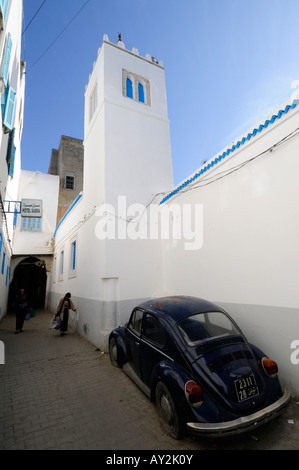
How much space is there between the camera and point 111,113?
8273 mm

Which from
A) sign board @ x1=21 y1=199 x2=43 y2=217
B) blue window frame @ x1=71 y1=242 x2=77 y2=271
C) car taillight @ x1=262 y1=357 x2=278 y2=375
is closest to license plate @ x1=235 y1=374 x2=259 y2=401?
car taillight @ x1=262 y1=357 x2=278 y2=375

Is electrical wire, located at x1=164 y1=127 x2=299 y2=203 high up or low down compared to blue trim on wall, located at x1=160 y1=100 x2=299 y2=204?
down

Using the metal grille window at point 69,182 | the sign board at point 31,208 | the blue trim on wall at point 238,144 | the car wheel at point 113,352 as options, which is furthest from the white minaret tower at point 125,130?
the metal grille window at point 69,182

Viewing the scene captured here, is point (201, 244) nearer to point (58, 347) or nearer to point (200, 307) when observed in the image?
point (200, 307)

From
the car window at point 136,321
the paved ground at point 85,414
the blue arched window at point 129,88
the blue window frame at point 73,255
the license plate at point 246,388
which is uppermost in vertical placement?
the blue arched window at point 129,88

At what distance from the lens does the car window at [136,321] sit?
4375mm

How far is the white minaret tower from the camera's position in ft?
26.0

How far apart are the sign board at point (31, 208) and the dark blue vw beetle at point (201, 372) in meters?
8.63

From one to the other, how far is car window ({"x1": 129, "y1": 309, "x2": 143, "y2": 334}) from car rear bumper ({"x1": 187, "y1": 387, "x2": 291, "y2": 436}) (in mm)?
1900

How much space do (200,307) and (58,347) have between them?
5.56 metres

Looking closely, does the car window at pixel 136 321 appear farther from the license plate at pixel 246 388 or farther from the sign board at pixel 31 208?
the sign board at pixel 31 208

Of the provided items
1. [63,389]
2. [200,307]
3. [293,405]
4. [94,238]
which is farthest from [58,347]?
[293,405]

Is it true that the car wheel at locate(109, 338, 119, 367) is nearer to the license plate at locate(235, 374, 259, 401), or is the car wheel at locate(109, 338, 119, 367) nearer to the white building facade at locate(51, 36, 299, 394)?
the white building facade at locate(51, 36, 299, 394)

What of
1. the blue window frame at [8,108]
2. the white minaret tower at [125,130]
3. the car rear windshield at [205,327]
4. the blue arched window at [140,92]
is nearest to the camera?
the car rear windshield at [205,327]
